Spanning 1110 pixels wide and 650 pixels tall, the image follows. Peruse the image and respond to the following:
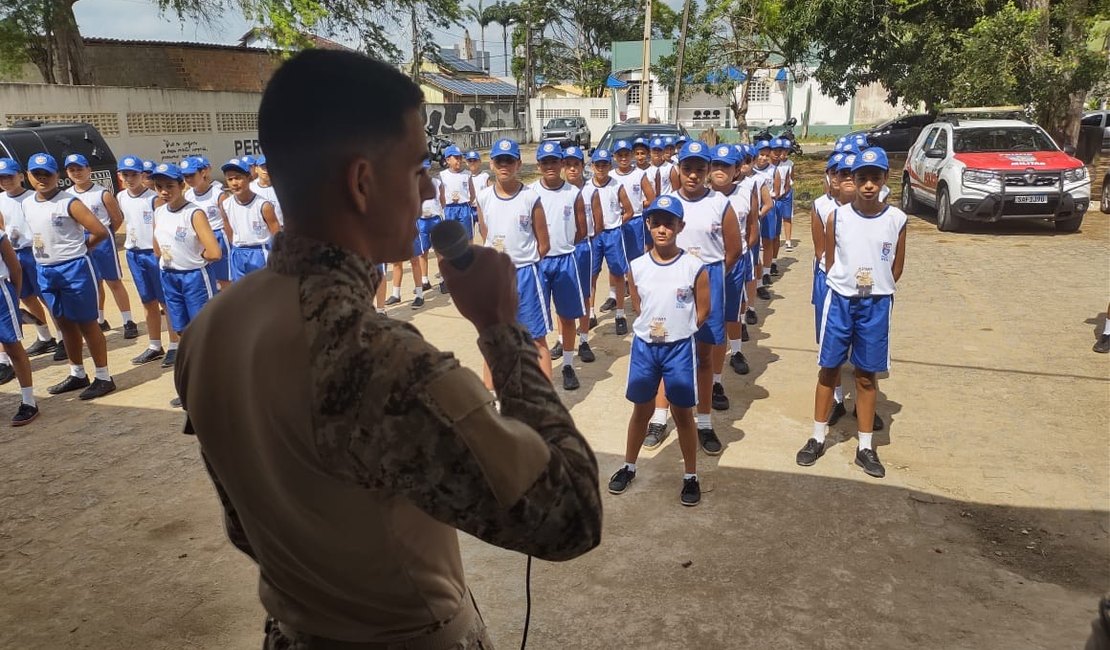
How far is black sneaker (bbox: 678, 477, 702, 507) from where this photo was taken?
445 cm

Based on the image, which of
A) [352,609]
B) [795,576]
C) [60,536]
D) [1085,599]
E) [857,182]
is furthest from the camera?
[857,182]

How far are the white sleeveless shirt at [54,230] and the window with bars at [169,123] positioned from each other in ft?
50.4

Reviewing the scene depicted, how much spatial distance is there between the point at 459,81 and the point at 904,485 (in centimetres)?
5042

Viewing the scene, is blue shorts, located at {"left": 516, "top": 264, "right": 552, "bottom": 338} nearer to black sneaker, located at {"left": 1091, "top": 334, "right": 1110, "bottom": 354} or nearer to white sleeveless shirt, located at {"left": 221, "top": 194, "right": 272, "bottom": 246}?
white sleeveless shirt, located at {"left": 221, "top": 194, "right": 272, "bottom": 246}

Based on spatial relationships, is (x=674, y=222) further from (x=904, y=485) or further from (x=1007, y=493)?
(x=1007, y=493)

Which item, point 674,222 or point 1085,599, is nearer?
point 1085,599

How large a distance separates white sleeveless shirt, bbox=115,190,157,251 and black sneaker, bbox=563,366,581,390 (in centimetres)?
447

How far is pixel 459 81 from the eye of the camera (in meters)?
50.9

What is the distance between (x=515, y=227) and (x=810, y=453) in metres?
2.87

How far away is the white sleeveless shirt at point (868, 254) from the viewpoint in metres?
4.70

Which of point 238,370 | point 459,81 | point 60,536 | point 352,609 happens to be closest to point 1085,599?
point 352,609

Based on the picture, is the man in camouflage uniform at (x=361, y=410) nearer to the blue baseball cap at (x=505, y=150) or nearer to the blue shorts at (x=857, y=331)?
the blue shorts at (x=857, y=331)

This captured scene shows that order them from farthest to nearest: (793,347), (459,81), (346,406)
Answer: (459,81), (793,347), (346,406)

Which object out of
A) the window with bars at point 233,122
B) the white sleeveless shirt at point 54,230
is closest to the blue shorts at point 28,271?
the white sleeveless shirt at point 54,230
